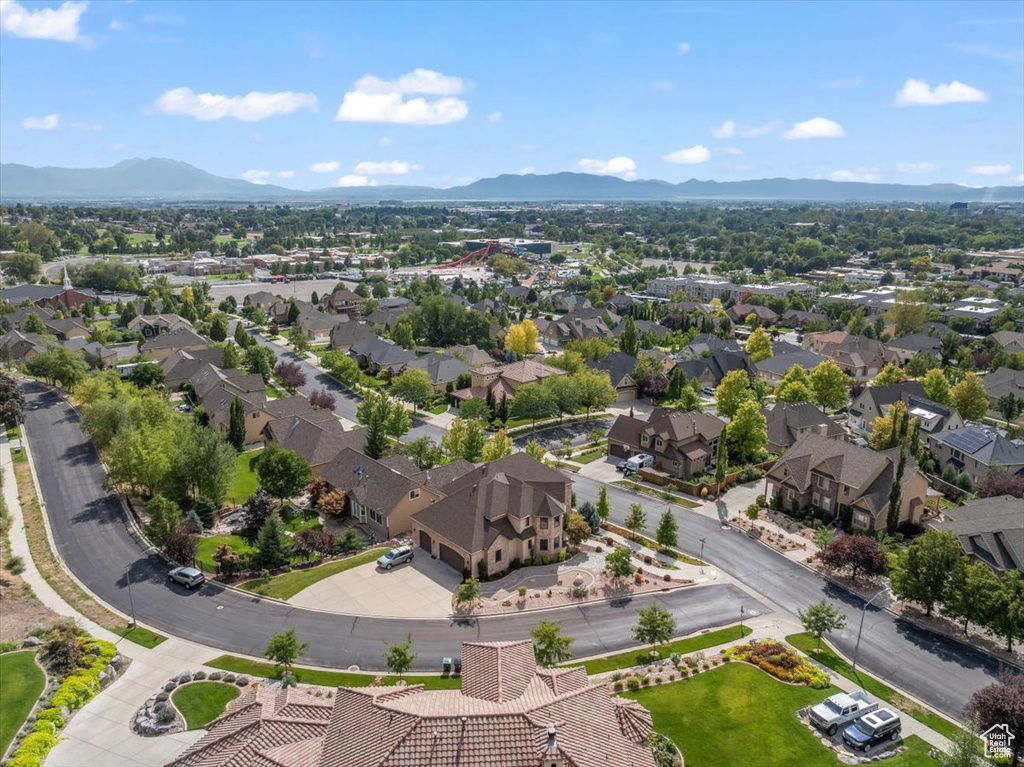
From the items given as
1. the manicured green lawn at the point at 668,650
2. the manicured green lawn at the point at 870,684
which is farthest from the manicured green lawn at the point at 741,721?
the manicured green lawn at the point at 668,650

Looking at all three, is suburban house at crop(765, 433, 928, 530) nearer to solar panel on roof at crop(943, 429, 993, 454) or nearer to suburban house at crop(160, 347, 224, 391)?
solar panel on roof at crop(943, 429, 993, 454)

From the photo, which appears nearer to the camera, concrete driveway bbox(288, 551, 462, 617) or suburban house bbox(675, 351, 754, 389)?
concrete driveway bbox(288, 551, 462, 617)

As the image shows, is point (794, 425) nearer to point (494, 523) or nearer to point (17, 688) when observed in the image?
point (494, 523)

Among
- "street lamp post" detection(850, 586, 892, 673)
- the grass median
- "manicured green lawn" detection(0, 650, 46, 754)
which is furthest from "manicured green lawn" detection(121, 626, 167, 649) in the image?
"street lamp post" detection(850, 586, 892, 673)

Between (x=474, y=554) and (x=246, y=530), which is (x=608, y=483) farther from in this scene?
(x=246, y=530)

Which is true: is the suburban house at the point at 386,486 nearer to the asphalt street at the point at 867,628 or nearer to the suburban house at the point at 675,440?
the asphalt street at the point at 867,628

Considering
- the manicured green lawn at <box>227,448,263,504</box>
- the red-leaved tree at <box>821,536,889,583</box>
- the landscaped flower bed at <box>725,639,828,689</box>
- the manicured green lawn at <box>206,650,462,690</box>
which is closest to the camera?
the manicured green lawn at <box>206,650,462,690</box>
